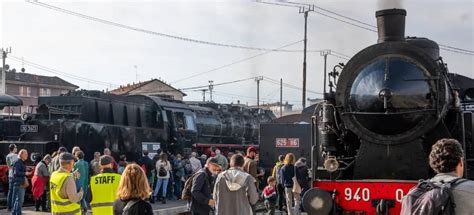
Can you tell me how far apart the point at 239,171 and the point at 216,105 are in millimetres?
20591

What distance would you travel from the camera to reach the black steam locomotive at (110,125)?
674 inches

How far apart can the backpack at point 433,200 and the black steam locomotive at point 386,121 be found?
136 inches

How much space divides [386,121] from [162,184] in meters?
10.7

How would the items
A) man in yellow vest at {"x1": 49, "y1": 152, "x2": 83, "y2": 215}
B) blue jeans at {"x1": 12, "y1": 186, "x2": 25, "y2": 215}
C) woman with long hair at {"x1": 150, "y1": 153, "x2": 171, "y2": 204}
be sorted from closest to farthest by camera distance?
man in yellow vest at {"x1": 49, "y1": 152, "x2": 83, "y2": 215}, blue jeans at {"x1": 12, "y1": 186, "x2": 25, "y2": 215}, woman with long hair at {"x1": 150, "y1": 153, "x2": 171, "y2": 204}

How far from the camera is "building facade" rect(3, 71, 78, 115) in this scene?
216 ft

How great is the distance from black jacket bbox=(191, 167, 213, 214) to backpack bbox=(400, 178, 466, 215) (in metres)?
4.52

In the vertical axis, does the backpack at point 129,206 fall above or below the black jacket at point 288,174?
above

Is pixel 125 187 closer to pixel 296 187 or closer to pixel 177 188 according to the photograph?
pixel 296 187

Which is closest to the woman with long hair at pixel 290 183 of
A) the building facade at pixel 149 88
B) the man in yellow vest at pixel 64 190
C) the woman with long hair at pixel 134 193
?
the man in yellow vest at pixel 64 190

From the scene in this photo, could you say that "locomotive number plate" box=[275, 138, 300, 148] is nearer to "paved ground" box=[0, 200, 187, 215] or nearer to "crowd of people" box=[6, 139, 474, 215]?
"crowd of people" box=[6, 139, 474, 215]

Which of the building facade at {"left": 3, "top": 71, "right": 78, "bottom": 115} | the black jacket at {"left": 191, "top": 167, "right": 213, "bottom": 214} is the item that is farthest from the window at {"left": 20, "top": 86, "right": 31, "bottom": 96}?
the black jacket at {"left": 191, "top": 167, "right": 213, "bottom": 214}

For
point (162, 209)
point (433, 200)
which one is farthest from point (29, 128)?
point (433, 200)

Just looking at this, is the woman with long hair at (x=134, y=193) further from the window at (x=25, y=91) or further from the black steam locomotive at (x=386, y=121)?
the window at (x=25, y=91)

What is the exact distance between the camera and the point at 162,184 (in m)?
17.6
